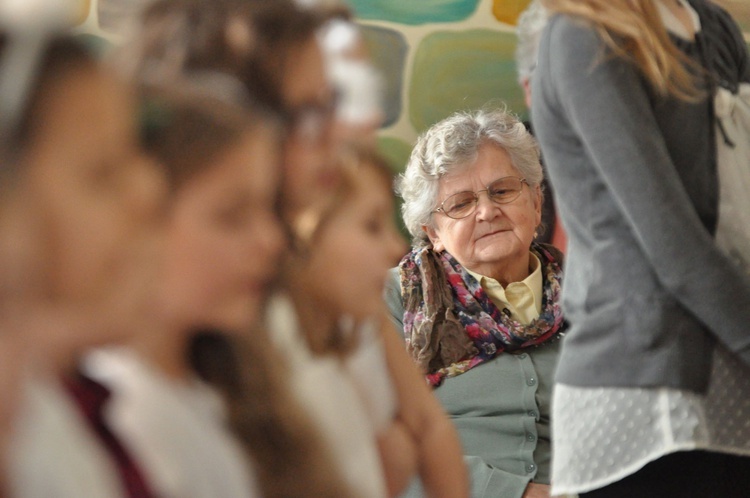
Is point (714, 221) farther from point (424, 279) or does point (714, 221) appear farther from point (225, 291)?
point (424, 279)

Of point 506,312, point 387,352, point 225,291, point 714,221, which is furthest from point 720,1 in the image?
point 225,291

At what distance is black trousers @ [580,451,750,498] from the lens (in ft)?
2.33

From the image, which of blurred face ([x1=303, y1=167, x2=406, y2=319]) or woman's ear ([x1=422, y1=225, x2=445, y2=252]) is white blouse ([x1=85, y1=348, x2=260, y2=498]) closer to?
blurred face ([x1=303, y1=167, x2=406, y2=319])

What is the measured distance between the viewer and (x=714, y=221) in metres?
0.71

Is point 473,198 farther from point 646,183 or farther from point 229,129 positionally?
point 229,129

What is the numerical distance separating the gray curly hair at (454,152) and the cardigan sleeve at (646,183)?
65cm

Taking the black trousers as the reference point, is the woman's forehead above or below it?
below

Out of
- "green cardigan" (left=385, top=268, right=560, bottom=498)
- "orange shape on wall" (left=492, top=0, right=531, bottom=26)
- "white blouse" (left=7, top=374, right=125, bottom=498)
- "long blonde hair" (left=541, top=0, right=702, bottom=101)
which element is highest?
"white blouse" (left=7, top=374, right=125, bottom=498)

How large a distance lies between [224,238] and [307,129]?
7 centimetres

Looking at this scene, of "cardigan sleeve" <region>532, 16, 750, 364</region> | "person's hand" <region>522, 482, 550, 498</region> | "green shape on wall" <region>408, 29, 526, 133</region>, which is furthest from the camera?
"green shape on wall" <region>408, 29, 526, 133</region>

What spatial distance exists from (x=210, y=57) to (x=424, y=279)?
1016 mm

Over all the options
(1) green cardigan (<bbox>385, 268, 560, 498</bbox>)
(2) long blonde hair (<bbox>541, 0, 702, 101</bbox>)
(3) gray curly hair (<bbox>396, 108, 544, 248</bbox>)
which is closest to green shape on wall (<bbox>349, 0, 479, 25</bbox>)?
(3) gray curly hair (<bbox>396, 108, 544, 248</bbox>)

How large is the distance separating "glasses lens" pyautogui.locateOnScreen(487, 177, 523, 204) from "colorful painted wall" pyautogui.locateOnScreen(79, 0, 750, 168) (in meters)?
0.16

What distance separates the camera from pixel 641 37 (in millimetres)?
693
